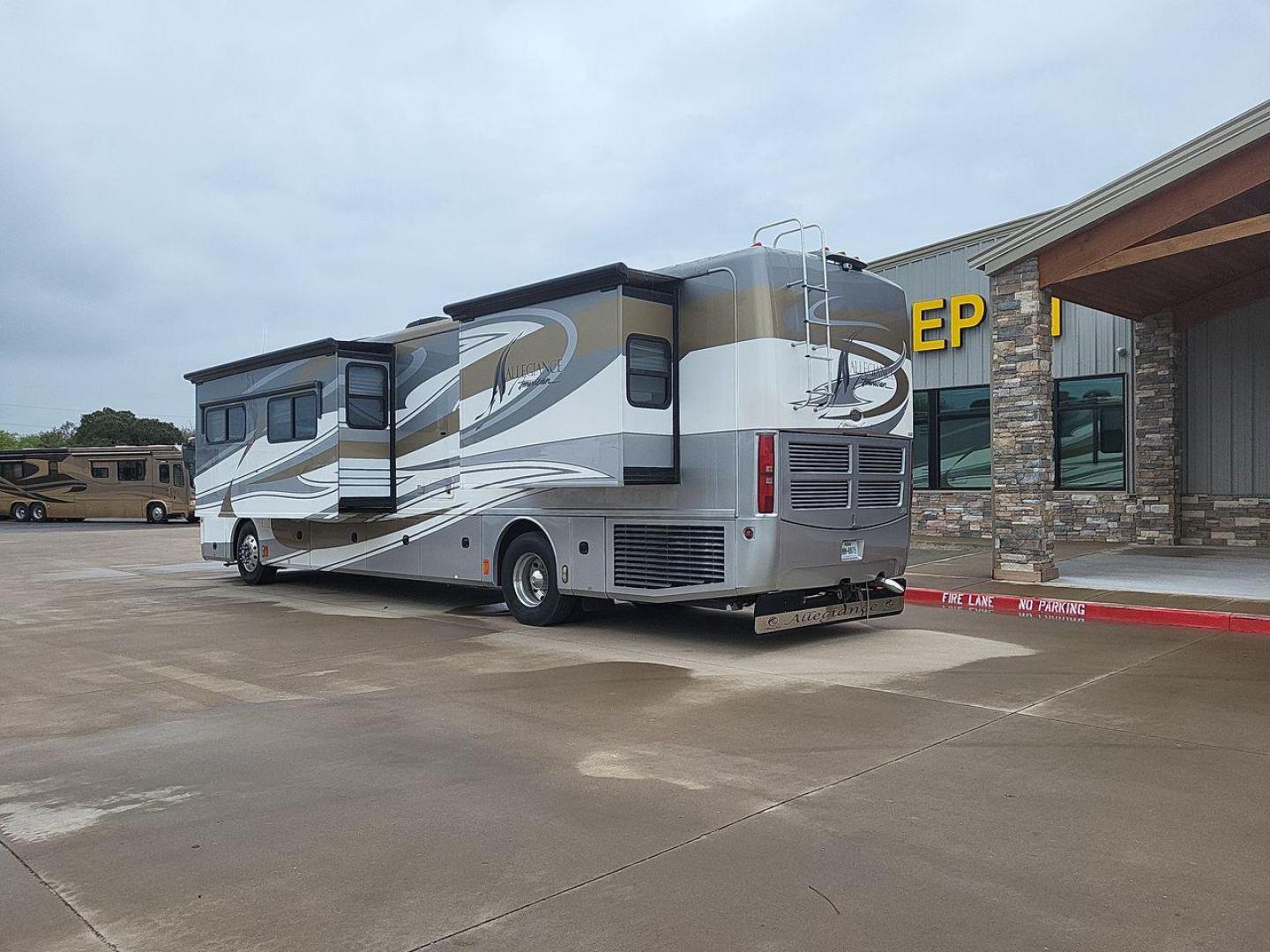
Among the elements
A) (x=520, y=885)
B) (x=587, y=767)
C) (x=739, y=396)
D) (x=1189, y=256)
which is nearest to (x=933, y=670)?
(x=739, y=396)

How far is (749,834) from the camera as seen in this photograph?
4.54 meters

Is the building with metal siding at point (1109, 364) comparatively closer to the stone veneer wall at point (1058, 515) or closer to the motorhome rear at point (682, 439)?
the stone veneer wall at point (1058, 515)

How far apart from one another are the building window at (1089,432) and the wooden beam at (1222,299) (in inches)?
59.1

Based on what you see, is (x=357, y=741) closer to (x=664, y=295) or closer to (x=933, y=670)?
(x=933, y=670)

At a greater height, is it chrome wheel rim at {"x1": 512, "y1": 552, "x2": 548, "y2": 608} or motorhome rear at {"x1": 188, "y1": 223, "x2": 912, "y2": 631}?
motorhome rear at {"x1": 188, "y1": 223, "x2": 912, "y2": 631}

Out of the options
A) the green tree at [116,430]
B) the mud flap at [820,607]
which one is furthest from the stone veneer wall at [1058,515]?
the green tree at [116,430]

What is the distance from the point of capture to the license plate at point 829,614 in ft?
30.2

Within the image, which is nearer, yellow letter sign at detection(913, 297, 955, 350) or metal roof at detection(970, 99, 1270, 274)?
metal roof at detection(970, 99, 1270, 274)

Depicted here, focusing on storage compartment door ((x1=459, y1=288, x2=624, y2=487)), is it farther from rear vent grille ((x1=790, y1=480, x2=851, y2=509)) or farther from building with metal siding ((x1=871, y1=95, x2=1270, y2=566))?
building with metal siding ((x1=871, y1=95, x2=1270, y2=566))

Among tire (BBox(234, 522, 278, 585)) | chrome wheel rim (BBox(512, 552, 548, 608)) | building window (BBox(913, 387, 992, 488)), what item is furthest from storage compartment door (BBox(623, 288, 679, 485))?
building window (BBox(913, 387, 992, 488))

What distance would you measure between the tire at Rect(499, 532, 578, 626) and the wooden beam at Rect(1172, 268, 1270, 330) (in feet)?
40.2

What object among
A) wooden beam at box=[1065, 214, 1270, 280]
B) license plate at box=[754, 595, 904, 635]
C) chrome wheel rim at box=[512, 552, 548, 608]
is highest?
wooden beam at box=[1065, 214, 1270, 280]

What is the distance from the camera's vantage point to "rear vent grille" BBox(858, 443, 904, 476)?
32.3ft

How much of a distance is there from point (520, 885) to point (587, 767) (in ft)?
5.19
